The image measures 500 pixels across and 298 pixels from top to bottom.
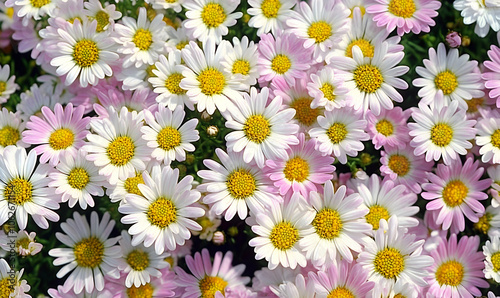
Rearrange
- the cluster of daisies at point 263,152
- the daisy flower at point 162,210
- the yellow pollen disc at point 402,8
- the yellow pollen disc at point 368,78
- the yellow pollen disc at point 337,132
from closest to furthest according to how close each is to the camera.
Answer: the daisy flower at point 162,210
the cluster of daisies at point 263,152
the yellow pollen disc at point 337,132
the yellow pollen disc at point 368,78
the yellow pollen disc at point 402,8

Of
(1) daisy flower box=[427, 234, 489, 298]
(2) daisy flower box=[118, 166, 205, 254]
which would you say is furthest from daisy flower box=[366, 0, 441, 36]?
(2) daisy flower box=[118, 166, 205, 254]

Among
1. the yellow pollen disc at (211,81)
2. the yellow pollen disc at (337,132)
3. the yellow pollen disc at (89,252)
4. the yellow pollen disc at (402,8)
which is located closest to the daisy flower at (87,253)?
the yellow pollen disc at (89,252)

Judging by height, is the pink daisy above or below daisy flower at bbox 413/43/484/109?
below

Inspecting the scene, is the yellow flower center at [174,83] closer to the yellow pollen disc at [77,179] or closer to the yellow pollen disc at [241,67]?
the yellow pollen disc at [241,67]

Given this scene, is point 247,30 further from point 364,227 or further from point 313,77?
point 364,227

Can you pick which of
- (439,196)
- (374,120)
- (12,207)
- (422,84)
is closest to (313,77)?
(374,120)

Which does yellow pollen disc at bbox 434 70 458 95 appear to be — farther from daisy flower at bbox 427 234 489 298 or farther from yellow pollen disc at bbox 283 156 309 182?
yellow pollen disc at bbox 283 156 309 182
